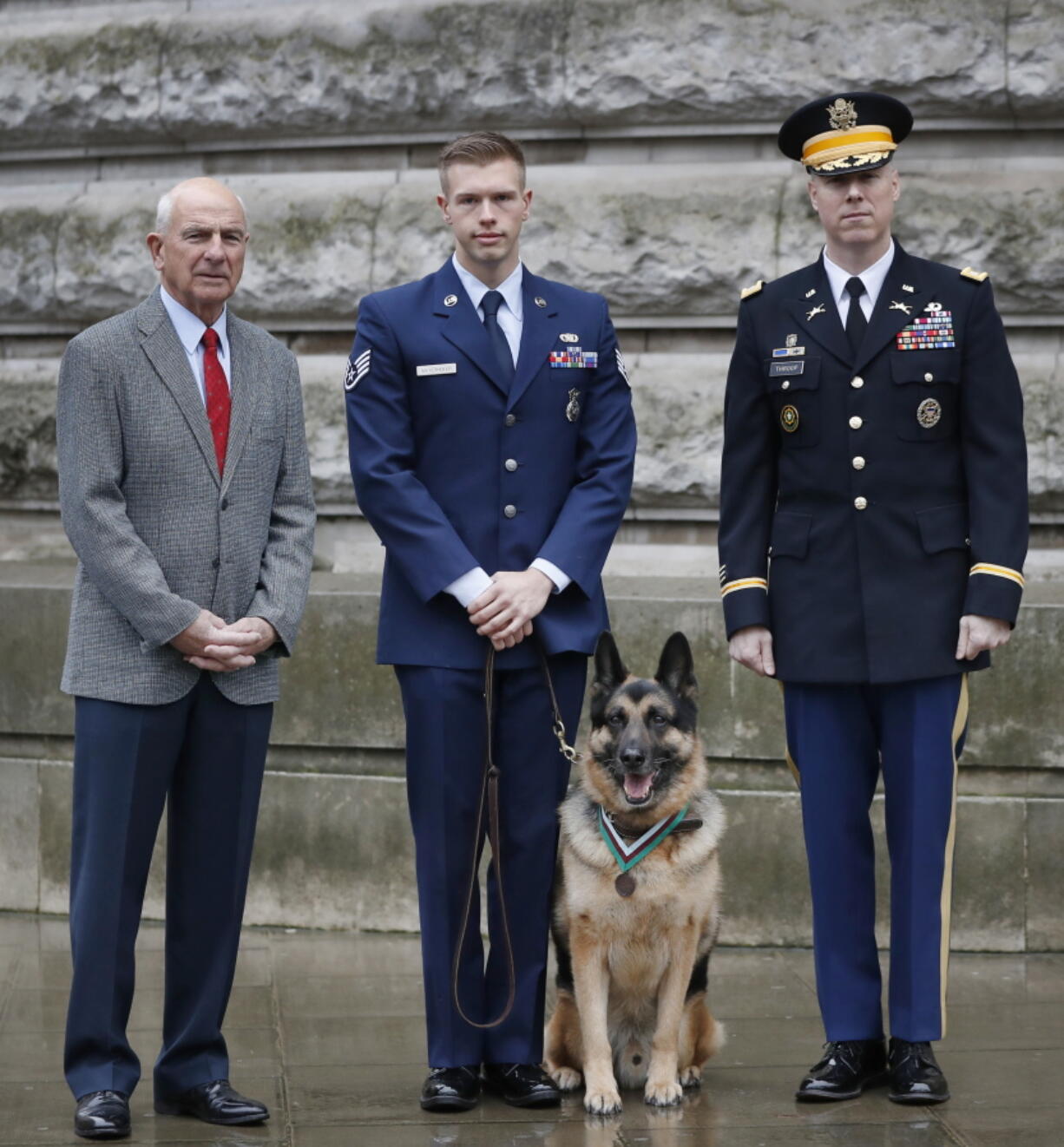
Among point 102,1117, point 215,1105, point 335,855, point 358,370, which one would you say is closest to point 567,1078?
point 215,1105

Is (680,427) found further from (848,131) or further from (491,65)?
(848,131)

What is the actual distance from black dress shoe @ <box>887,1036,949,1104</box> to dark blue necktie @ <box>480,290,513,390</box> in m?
1.97

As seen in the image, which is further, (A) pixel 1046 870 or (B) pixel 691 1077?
(A) pixel 1046 870

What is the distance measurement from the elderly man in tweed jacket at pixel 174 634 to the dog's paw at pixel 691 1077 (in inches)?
43.5

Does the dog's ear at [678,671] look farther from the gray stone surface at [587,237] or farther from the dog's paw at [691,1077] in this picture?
the gray stone surface at [587,237]

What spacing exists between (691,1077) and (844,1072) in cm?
43

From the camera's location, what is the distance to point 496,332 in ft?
16.3

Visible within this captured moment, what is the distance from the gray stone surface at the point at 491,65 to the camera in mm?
6809

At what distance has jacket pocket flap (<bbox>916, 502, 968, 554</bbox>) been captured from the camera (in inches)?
191

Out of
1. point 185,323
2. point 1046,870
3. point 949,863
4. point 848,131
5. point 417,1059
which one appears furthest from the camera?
point 1046,870

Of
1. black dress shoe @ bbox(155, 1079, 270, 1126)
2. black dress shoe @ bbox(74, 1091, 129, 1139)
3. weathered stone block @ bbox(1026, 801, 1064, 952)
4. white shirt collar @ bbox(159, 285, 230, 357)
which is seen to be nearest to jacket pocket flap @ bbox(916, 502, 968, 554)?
white shirt collar @ bbox(159, 285, 230, 357)

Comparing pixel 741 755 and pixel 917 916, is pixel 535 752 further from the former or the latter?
pixel 741 755

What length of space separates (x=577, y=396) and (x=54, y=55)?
3.70 meters

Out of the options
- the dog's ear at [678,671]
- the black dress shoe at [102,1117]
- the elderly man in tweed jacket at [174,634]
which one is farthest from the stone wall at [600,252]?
the black dress shoe at [102,1117]
